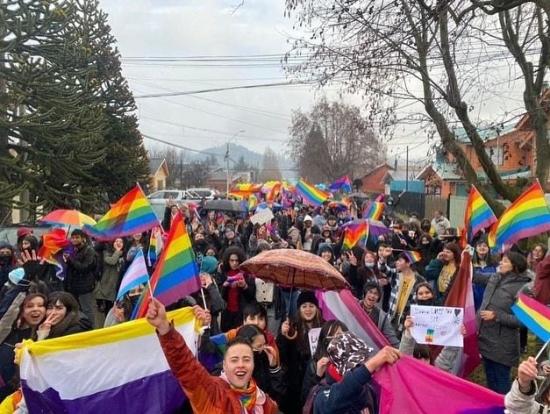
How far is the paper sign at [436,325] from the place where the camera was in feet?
14.2

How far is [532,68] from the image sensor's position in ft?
29.5

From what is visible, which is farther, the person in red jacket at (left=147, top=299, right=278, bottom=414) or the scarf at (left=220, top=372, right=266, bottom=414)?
the scarf at (left=220, top=372, right=266, bottom=414)

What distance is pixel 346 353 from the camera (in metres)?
3.39

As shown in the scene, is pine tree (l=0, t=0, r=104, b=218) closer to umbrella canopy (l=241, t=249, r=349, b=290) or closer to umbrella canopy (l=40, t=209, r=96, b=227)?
umbrella canopy (l=40, t=209, r=96, b=227)

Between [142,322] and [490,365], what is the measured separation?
11.0 ft

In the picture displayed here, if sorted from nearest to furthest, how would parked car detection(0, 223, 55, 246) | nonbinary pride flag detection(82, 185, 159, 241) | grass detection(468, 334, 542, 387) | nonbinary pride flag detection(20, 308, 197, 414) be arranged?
nonbinary pride flag detection(20, 308, 197, 414) → grass detection(468, 334, 542, 387) → nonbinary pride flag detection(82, 185, 159, 241) → parked car detection(0, 223, 55, 246)

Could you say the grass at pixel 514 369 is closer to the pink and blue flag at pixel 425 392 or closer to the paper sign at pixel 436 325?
the paper sign at pixel 436 325

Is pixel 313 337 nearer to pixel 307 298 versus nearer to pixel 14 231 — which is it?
pixel 307 298

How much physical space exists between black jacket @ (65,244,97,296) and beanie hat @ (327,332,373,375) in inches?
211

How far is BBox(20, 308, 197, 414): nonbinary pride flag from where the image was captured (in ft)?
12.0

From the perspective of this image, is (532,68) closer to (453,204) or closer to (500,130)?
(500,130)

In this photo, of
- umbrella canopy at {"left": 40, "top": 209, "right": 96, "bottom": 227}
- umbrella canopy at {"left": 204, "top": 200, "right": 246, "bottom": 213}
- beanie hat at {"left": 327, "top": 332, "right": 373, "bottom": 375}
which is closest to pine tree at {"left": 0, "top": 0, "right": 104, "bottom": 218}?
umbrella canopy at {"left": 204, "top": 200, "right": 246, "bottom": 213}

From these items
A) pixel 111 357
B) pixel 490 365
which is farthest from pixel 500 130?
pixel 111 357

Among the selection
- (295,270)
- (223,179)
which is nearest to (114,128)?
(295,270)
